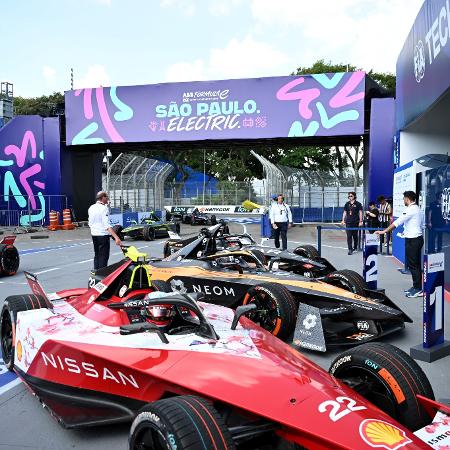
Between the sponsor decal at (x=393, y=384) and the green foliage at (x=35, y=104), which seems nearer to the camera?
the sponsor decal at (x=393, y=384)

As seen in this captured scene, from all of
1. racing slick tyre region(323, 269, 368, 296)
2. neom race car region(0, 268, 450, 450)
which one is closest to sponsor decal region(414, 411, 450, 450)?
neom race car region(0, 268, 450, 450)

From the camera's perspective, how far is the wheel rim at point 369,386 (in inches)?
116

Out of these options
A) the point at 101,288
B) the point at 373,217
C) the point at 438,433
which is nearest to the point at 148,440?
the point at 438,433

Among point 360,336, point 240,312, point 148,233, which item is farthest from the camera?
point 148,233

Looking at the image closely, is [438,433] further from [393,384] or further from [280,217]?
[280,217]

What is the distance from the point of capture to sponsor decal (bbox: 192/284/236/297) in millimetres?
6012

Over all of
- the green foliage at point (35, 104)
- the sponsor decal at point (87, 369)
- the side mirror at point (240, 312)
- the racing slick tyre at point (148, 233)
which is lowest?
the racing slick tyre at point (148, 233)

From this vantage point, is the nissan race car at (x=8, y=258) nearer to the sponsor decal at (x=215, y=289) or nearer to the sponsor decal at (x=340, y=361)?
the sponsor decal at (x=215, y=289)

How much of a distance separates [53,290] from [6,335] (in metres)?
3.72

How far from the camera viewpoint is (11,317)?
4.31 meters

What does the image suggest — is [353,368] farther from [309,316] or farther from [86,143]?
[86,143]

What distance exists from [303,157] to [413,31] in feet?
104

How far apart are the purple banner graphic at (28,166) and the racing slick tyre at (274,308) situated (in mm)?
19286

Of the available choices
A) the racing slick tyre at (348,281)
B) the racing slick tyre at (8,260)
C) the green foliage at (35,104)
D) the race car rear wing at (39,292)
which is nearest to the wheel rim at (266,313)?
the racing slick tyre at (348,281)
